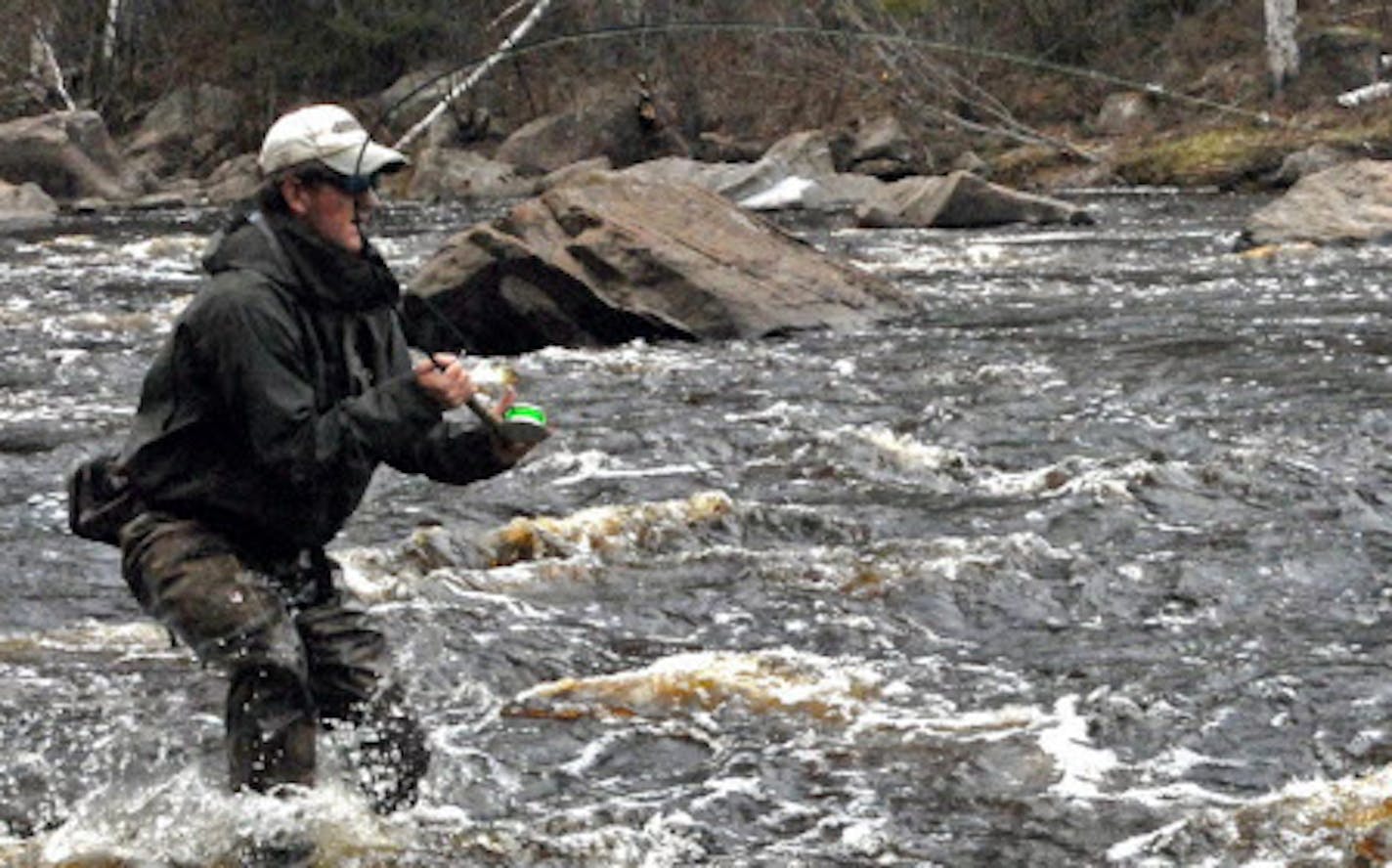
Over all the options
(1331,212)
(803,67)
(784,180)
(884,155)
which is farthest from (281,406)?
(803,67)

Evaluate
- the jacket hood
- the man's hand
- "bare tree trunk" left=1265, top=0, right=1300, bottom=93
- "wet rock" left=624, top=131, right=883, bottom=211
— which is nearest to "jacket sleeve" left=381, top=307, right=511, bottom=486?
the man's hand

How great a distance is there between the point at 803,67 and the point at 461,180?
831 cm

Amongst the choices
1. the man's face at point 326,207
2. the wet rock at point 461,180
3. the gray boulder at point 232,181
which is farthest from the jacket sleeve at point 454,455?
the gray boulder at point 232,181

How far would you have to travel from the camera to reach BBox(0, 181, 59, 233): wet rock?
Answer: 27.8m

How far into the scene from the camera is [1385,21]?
32.8 m

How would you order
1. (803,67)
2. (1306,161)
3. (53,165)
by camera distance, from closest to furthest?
1. (1306,161)
2. (53,165)
3. (803,67)

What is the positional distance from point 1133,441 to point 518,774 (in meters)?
5.31

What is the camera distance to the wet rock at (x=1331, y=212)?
1888 cm

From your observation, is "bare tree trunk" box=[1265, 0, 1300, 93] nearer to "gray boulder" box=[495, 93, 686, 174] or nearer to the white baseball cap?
"gray boulder" box=[495, 93, 686, 174]

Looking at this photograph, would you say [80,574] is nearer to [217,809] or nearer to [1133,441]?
[217,809]

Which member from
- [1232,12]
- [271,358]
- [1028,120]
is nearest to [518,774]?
[271,358]

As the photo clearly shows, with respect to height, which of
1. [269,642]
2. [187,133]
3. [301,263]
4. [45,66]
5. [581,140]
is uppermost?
[301,263]

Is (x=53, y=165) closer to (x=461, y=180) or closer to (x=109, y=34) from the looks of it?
(x=461, y=180)

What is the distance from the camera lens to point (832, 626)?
7.66 metres
